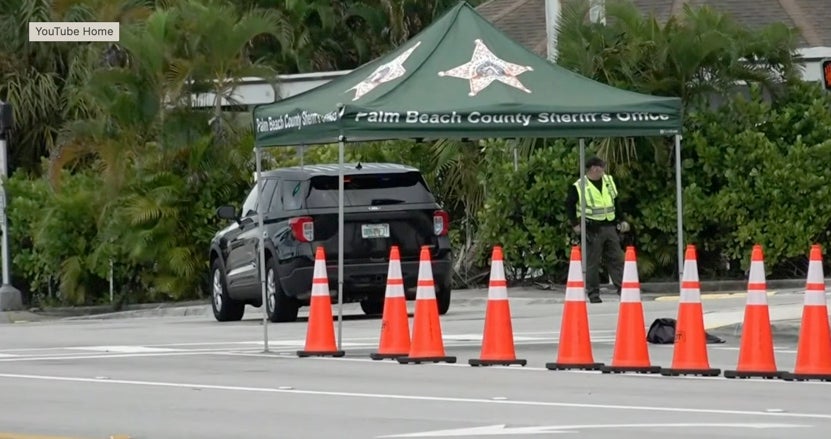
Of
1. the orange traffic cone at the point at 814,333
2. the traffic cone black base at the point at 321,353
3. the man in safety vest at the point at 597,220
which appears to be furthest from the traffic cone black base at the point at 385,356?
the man in safety vest at the point at 597,220

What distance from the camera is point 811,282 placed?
46.6ft

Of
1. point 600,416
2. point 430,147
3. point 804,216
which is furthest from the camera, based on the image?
point 430,147

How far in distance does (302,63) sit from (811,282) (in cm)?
3354

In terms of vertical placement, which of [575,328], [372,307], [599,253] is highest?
[599,253]

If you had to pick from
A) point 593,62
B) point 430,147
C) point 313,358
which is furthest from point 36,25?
point 313,358

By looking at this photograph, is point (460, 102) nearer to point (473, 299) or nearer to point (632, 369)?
point (632, 369)

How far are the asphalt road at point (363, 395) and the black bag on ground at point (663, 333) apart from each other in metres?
0.31

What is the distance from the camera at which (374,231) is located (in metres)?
22.2

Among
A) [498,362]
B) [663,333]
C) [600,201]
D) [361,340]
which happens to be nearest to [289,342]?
[361,340]

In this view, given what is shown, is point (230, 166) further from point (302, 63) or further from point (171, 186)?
point (302, 63)

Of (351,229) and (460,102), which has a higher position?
(460,102)

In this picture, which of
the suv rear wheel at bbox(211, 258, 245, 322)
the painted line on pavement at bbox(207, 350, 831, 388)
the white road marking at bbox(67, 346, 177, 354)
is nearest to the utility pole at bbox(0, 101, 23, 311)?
the suv rear wheel at bbox(211, 258, 245, 322)

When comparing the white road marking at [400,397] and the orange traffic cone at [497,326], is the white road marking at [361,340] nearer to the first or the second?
the orange traffic cone at [497,326]

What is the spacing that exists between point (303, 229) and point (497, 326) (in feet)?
21.5
